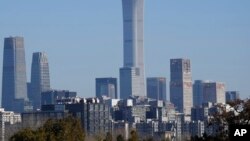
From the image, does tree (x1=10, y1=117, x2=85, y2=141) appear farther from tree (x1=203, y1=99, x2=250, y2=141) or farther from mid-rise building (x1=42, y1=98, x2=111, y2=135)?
mid-rise building (x1=42, y1=98, x2=111, y2=135)

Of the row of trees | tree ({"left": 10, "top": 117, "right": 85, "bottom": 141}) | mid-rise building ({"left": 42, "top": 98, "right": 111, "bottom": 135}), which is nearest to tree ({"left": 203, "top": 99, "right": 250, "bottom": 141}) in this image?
the row of trees

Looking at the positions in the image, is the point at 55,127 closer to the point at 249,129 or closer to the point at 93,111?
the point at 249,129

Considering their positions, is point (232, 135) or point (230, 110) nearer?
point (232, 135)

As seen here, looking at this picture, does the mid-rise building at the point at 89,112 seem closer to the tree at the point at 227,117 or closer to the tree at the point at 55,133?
the tree at the point at 55,133

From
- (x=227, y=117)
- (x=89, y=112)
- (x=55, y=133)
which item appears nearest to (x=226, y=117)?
(x=227, y=117)

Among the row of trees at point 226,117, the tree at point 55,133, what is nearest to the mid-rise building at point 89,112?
the tree at point 55,133

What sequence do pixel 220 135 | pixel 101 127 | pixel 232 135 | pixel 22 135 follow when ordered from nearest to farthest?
pixel 232 135
pixel 220 135
pixel 22 135
pixel 101 127

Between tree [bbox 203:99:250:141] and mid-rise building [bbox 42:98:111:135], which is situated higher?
mid-rise building [bbox 42:98:111:135]

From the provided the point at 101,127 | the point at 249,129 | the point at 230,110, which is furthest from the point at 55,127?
the point at 101,127

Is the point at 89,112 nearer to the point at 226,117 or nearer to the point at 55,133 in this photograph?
the point at 55,133
